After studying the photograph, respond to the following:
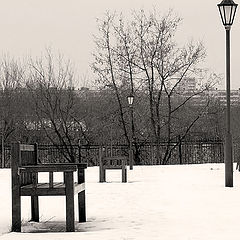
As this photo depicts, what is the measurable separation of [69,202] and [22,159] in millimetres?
1103

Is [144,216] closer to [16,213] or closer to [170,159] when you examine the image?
[16,213]

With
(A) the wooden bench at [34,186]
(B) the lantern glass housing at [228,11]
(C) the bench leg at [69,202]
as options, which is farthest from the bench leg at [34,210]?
(B) the lantern glass housing at [228,11]

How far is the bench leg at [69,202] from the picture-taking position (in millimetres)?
8227

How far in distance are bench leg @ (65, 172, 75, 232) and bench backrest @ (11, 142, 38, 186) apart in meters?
0.63

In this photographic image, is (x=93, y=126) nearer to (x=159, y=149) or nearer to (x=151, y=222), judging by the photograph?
(x=159, y=149)

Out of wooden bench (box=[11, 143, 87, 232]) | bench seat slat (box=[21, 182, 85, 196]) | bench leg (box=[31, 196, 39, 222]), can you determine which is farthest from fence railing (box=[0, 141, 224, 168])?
bench seat slat (box=[21, 182, 85, 196])

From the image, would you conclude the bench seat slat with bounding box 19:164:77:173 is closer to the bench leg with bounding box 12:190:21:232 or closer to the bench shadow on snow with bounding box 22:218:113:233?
the bench leg with bounding box 12:190:21:232

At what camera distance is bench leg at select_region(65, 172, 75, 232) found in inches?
324

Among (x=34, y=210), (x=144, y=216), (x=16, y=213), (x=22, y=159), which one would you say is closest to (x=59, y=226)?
(x=34, y=210)

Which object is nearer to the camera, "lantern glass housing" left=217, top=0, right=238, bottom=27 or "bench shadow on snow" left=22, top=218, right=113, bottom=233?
"bench shadow on snow" left=22, top=218, right=113, bottom=233

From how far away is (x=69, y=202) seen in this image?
8273 mm

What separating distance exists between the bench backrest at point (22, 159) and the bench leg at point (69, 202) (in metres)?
0.63

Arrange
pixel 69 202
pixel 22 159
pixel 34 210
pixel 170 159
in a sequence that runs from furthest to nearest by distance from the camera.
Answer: pixel 170 159
pixel 34 210
pixel 22 159
pixel 69 202

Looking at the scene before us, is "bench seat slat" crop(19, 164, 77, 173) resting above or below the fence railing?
above
